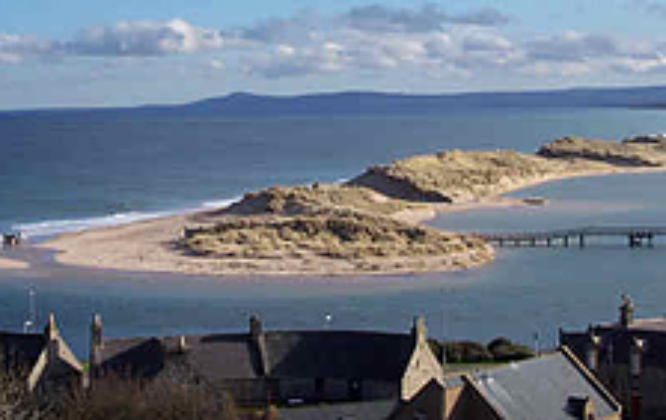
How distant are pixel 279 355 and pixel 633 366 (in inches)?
422

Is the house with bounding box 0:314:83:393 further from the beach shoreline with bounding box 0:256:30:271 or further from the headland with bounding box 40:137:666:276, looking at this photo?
the beach shoreline with bounding box 0:256:30:271

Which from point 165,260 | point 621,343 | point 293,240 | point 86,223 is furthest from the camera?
point 86,223

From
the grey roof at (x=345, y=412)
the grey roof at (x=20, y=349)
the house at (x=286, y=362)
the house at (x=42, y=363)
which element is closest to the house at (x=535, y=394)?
the grey roof at (x=345, y=412)

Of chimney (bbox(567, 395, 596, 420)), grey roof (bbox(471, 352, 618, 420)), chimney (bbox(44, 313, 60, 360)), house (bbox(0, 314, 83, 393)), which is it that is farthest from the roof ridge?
chimney (bbox(44, 313, 60, 360))

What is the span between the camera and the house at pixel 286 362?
133 feet

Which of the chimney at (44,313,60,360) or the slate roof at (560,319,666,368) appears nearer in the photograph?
the slate roof at (560,319,666,368)

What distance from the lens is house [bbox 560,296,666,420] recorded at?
4000cm

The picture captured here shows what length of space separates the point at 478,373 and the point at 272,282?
4701cm

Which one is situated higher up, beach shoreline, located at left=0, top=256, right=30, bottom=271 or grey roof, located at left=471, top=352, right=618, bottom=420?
grey roof, located at left=471, top=352, right=618, bottom=420

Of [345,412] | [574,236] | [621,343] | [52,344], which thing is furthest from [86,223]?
[345,412]

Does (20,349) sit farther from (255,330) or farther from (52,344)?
(255,330)

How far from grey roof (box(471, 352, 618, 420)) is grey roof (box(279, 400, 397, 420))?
341cm

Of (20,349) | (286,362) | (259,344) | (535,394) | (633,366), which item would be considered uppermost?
(20,349)

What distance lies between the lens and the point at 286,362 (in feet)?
140
